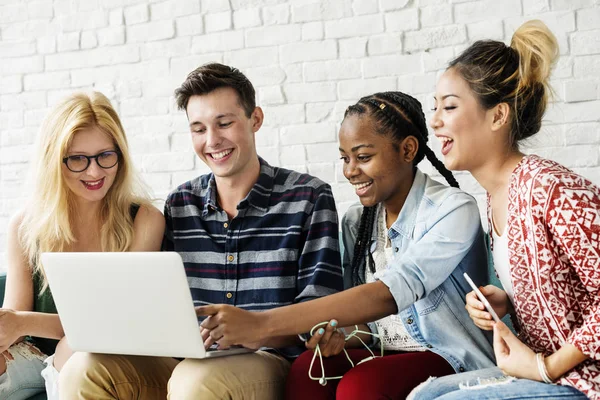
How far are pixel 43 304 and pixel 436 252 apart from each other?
3.77 feet

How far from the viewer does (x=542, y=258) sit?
1.46m

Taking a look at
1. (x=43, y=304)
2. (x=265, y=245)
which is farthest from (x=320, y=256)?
(x=43, y=304)

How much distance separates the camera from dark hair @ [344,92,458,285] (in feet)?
6.39

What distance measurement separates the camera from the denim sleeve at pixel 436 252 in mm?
1703

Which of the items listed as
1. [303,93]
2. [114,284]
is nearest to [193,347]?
[114,284]

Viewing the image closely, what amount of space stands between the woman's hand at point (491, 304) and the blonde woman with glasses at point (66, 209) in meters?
0.93

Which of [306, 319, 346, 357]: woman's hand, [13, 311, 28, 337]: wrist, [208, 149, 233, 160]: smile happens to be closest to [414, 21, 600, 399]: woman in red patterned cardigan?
[306, 319, 346, 357]: woman's hand

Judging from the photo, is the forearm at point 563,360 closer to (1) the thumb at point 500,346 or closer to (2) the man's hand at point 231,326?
(1) the thumb at point 500,346

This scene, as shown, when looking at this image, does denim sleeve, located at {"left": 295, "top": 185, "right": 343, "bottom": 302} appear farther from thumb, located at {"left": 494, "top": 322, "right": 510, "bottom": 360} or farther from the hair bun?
the hair bun

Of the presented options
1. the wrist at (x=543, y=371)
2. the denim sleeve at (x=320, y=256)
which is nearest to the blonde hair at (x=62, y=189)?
the denim sleeve at (x=320, y=256)

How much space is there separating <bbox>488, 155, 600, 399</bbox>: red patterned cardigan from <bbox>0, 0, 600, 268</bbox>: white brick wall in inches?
44.9

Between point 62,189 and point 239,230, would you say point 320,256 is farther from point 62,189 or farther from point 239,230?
point 62,189

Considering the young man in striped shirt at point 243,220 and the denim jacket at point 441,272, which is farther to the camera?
the young man in striped shirt at point 243,220

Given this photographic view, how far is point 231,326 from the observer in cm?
160
